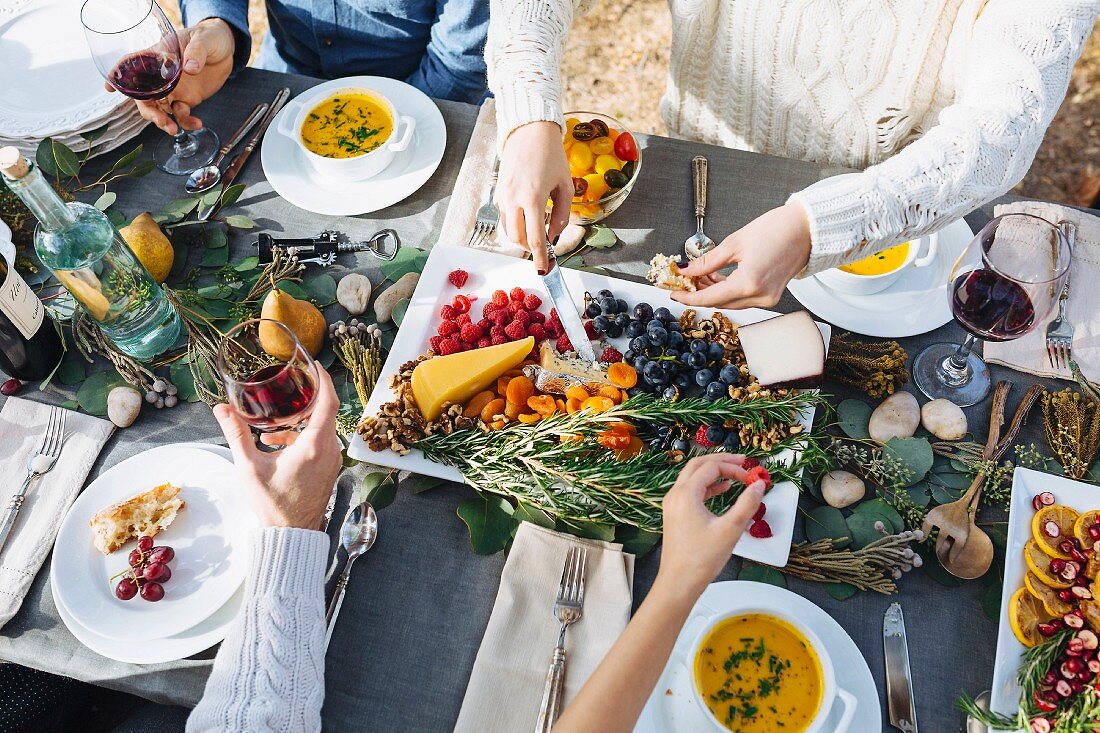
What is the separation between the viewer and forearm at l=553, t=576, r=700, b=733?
38.6 inches

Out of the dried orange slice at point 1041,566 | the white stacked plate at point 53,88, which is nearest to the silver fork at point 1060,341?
the dried orange slice at point 1041,566

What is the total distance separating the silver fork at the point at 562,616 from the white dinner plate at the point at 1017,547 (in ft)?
2.17

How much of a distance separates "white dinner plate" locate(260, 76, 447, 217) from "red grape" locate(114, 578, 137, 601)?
89 cm

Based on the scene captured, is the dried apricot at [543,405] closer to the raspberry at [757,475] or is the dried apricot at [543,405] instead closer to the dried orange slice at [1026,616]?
the raspberry at [757,475]

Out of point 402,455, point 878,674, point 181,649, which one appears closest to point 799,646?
point 878,674

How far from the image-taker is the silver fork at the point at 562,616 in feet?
3.67

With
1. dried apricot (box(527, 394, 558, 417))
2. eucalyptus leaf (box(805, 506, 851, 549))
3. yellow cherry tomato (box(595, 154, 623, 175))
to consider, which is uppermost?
yellow cherry tomato (box(595, 154, 623, 175))

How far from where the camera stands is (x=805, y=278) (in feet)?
4.99

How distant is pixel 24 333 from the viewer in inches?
55.7

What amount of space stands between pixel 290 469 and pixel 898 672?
1.07 meters

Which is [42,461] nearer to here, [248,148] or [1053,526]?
[248,148]

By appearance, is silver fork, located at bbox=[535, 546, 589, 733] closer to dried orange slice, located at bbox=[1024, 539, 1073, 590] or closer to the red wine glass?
the red wine glass

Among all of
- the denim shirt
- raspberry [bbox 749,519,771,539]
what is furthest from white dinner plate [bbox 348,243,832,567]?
the denim shirt

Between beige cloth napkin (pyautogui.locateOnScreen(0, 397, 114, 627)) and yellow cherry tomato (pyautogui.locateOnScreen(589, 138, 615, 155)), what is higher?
yellow cherry tomato (pyautogui.locateOnScreen(589, 138, 615, 155))
